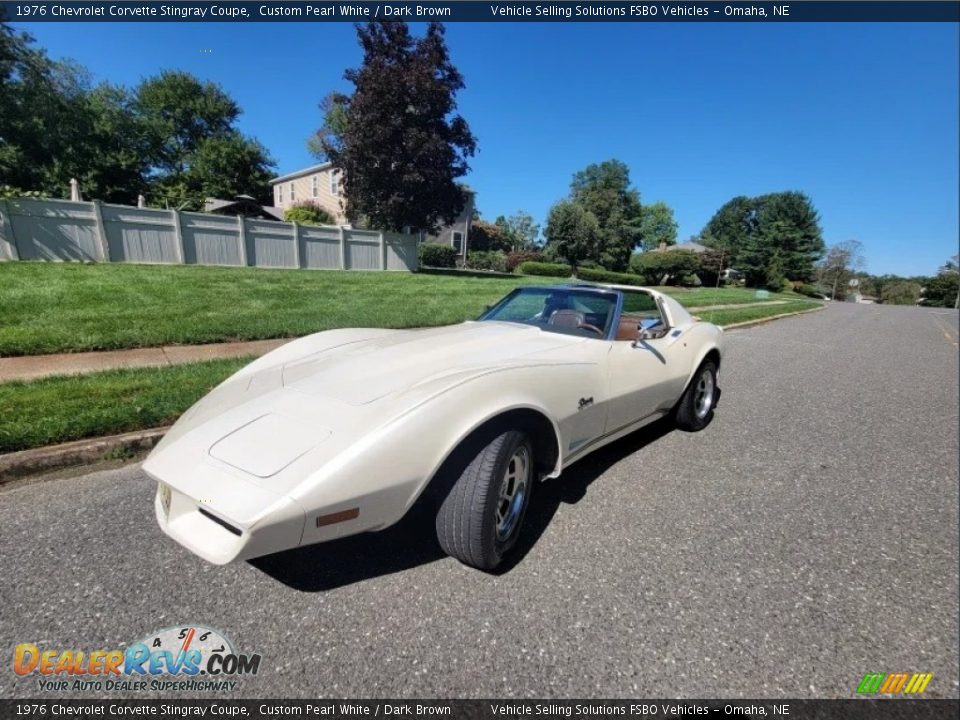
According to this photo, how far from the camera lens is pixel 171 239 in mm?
14039

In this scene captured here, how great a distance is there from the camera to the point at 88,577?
6.11ft

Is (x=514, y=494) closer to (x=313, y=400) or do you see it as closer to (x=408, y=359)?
(x=408, y=359)

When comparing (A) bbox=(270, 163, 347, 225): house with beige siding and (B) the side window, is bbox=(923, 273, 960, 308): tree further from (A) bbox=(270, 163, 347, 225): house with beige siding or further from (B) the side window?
(A) bbox=(270, 163, 347, 225): house with beige siding

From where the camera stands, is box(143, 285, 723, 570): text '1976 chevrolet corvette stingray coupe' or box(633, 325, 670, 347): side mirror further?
box(633, 325, 670, 347): side mirror

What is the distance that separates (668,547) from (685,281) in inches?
1639

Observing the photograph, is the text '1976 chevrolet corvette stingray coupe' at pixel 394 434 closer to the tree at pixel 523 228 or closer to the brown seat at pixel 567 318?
the brown seat at pixel 567 318

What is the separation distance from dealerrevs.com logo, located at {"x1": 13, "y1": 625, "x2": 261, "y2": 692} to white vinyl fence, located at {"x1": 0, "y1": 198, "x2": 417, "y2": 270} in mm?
14784

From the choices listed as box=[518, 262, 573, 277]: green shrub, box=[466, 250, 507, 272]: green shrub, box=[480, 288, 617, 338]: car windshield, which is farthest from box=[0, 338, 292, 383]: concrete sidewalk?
box=[466, 250, 507, 272]: green shrub

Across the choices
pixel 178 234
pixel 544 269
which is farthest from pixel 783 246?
pixel 178 234

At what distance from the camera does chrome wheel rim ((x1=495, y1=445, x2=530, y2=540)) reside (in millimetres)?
2123

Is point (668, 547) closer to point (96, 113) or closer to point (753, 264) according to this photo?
point (96, 113)

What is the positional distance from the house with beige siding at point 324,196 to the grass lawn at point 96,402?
31817 mm

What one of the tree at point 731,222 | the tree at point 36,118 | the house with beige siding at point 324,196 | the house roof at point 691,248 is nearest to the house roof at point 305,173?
the house with beige siding at point 324,196

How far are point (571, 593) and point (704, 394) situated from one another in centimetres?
288
